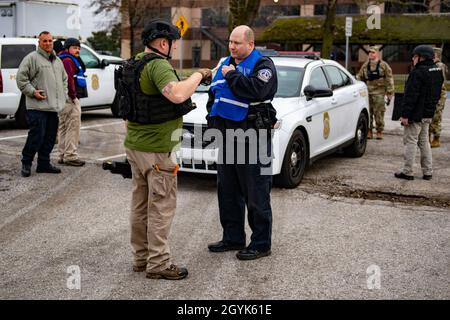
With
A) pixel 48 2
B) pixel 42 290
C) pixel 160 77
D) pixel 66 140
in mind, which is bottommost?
pixel 42 290

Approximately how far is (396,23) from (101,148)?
32.9 meters

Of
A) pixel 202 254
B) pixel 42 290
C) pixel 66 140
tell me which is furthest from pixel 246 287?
pixel 66 140

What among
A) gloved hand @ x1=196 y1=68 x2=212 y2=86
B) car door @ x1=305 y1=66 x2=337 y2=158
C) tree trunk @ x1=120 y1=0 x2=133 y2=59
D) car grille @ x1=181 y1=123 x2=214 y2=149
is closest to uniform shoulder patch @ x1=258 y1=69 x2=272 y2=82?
gloved hand @ x1=196 y1=68 x2=212 y2=86

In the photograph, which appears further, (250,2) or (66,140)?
(250,2)

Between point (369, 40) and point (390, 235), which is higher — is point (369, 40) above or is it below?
above

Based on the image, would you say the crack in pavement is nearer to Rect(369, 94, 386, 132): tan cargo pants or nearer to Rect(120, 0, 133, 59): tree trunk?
Rect(369, 94, 386, 132): tan cargo pants

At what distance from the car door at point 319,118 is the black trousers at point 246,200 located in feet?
9.42

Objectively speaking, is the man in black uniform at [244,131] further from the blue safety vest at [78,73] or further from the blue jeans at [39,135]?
the blue safety vest at [78,73]

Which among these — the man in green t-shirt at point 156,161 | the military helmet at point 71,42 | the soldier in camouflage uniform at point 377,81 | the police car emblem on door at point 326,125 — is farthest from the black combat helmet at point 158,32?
the soldier in camouflage uniform at point 377,81

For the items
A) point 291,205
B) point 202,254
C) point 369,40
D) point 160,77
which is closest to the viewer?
point 160,77

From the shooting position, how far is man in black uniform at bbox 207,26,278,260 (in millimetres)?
4883

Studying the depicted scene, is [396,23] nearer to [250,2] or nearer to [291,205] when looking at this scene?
[250,2]

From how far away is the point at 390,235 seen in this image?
5.81m

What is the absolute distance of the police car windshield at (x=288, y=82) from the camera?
26.7 ft
